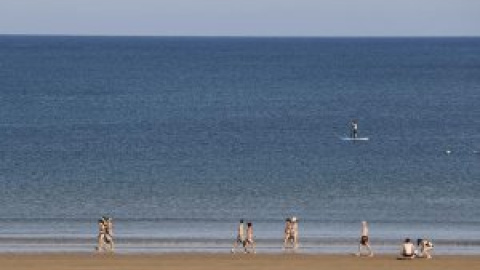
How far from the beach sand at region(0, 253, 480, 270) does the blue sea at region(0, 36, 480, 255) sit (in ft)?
7.04

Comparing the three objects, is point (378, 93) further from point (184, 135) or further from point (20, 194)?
point (20, 194)


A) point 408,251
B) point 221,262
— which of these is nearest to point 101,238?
point 221,262

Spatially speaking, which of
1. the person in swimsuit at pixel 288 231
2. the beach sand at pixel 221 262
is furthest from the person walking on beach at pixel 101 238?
the person in swimsuit at pixel 288 231

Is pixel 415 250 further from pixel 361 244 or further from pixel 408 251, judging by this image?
pixel 361 244

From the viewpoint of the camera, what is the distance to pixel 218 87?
507 ft

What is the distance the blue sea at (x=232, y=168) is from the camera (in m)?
49.9

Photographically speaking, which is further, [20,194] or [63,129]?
[63,129]

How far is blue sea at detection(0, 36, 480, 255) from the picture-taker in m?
49.9

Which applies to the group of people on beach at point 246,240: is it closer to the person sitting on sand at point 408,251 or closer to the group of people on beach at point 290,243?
the group of people on beach at point 290,243

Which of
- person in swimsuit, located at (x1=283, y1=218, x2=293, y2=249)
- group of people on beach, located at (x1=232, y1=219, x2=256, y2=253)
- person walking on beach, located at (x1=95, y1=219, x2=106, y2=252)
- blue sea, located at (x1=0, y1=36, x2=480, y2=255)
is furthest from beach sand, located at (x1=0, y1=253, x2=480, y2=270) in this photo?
blue sea, located at (x1=0, y1=36, x2=480, y2=255)

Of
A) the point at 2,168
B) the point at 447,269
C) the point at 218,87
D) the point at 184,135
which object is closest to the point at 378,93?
the point at 218,87

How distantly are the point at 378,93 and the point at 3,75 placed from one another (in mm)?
62617

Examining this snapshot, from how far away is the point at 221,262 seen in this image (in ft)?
131

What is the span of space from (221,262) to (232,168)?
111 ft
